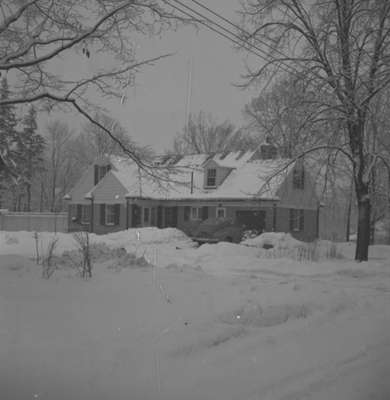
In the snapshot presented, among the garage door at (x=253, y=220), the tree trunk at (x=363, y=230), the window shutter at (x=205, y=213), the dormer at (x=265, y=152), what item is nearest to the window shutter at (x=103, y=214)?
the window shutter at (x=205, y=213)

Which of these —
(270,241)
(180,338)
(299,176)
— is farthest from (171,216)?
(180,338)

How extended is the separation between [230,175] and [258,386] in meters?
31.8

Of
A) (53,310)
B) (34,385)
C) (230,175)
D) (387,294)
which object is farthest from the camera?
(230,175)

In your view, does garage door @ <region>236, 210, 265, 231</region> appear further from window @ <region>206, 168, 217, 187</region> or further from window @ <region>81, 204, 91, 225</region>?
window @ <region>81, 204, 91, 225</region>

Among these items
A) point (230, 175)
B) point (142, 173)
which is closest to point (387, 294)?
point (142, 173)

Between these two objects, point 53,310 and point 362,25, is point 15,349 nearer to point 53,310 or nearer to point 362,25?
point 53,310

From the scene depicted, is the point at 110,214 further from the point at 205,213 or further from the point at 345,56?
the point at 345,56

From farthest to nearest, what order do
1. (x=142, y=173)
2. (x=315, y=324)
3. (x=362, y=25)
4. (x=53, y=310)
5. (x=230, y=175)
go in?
(x=230, y=175), (x=362, y=25), (x=142, y=173), (x=315, y=324), (x=53, y=310)

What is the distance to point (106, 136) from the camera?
12320 mm

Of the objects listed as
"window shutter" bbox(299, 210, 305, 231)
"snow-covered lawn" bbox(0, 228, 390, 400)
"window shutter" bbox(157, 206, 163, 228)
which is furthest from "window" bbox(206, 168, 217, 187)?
"snow-covered lawn" bbox(0, 228, 390, 400)

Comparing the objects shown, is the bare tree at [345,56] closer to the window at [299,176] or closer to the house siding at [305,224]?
the window at [299,176]

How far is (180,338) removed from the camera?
6.21 metres

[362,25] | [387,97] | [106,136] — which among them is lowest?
[106,136]

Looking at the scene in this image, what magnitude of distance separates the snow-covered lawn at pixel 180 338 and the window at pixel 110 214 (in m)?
28.3
